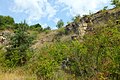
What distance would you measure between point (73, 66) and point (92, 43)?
3.34 ft

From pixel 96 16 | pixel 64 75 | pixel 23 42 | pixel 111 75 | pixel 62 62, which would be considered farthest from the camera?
pixel 96 16

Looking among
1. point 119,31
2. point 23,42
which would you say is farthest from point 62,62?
point 23,42

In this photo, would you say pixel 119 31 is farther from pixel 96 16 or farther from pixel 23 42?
pixel 96 16

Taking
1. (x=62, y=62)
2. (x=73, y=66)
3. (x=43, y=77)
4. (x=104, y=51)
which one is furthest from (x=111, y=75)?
(x=62, y=62)

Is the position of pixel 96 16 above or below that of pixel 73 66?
above

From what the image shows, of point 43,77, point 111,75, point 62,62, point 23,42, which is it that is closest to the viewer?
point 111,75

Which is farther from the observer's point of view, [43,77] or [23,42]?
[23,42]

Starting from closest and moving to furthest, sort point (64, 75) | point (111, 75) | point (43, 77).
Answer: point (111, 75) < point (64, 75) < point (43, 77)

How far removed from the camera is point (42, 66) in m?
9.36

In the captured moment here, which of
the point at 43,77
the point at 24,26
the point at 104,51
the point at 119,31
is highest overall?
the point at 24,26

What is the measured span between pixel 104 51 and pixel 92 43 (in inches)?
32.7

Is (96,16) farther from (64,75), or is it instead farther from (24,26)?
(64,75)

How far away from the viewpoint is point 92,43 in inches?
360

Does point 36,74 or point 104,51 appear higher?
point 104,51
